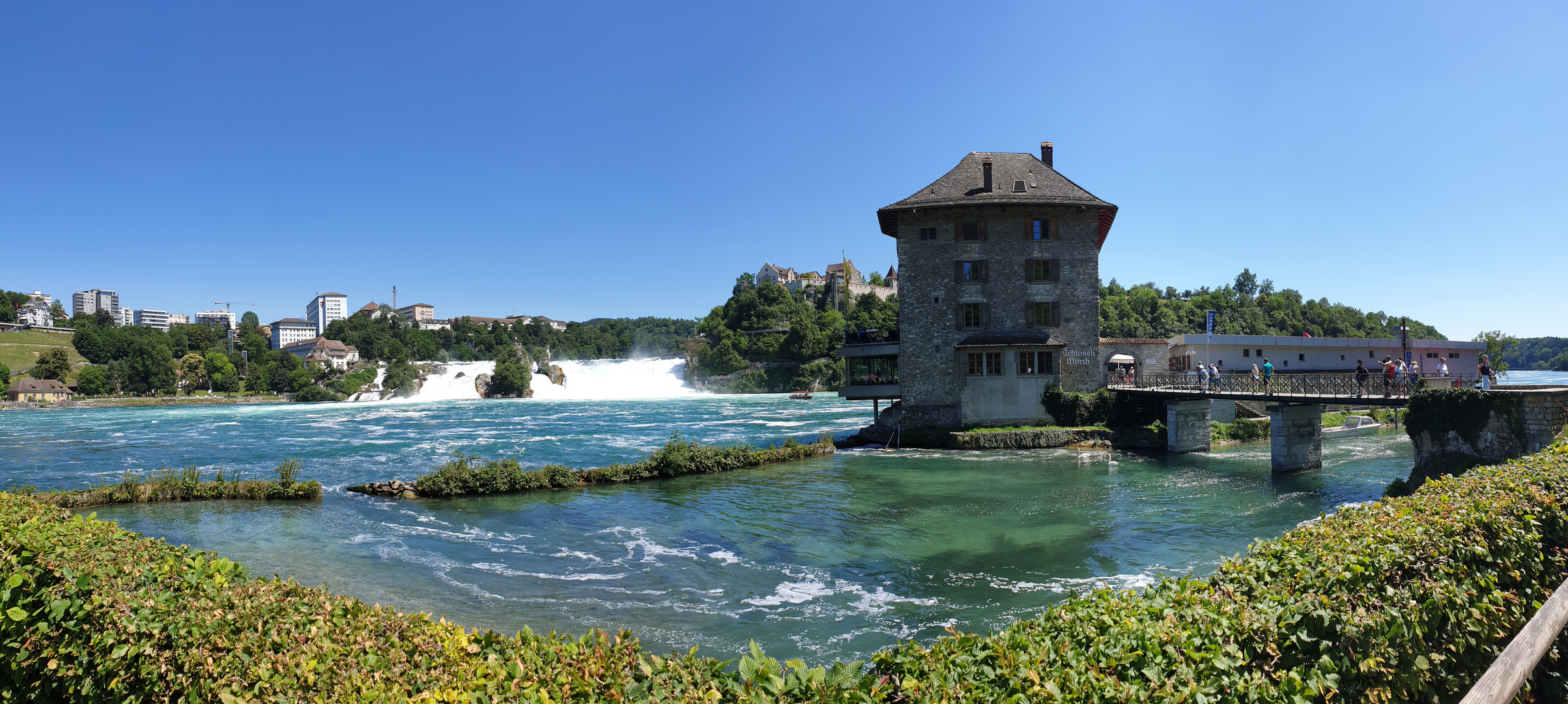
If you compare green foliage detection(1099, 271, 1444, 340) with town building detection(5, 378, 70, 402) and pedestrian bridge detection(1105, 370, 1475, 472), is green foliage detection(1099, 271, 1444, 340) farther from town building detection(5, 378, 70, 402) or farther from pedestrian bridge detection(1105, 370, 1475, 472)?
town building detection(5, 378, 70, 402)

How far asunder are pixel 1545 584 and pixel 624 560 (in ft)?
45.2

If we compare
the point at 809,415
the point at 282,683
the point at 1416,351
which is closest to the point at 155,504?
the point at 282,683

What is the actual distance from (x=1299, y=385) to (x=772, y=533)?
2233cm

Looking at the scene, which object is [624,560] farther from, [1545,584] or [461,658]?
[1545,584]

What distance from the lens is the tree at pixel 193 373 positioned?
393ft

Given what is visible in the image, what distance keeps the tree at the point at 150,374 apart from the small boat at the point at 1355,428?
139702 millimetres

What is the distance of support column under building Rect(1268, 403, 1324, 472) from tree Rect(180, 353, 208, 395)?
14392cm

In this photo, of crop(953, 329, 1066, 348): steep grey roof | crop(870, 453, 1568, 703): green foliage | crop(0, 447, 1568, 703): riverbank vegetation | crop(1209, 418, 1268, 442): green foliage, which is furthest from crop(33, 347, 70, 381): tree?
crop(870, 453, 1568, 703): green foliage

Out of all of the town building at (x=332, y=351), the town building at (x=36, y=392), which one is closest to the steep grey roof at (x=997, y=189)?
the town building at (x=36, y=392)

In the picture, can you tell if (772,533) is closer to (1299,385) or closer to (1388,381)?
(1388,381)

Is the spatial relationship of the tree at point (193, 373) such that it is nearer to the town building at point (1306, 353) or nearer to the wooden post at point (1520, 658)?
the town building at point (1306, 353)

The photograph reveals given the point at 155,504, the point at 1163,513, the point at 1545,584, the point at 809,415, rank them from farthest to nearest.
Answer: the point at 809,415, the point at 155,504, the point at 1163,513, the point at 1545,584

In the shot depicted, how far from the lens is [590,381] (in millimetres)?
103688

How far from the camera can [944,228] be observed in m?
36.9
